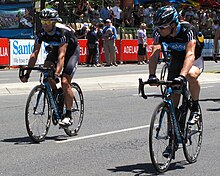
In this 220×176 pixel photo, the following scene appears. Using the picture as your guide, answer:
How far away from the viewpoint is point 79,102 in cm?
1077

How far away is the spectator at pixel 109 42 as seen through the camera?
2962 centimetres

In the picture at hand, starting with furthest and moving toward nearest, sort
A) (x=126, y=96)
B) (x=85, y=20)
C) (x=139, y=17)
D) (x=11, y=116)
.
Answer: (x=139, y=17) → (x=85, y=20) → (x=126, y=96) → (x=11, y=116)

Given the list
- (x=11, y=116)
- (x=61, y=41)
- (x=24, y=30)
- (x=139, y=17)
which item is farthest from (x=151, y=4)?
(x=61, y=41)

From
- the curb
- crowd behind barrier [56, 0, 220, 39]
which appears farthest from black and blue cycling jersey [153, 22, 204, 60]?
crowd behind barrier [56, 0, 220, 39]

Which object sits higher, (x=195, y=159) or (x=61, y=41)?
(x=61, y=41)

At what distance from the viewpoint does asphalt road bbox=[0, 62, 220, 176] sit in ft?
26.2

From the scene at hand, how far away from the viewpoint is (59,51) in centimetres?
977

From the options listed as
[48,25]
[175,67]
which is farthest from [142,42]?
[175,67]

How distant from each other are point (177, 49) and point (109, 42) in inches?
856

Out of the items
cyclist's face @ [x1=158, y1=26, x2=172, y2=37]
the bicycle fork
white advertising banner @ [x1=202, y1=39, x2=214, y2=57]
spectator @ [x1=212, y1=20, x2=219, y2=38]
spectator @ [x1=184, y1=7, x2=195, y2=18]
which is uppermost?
cyclist's face @ [x1=158, y1=26, x2=172, y2=37]

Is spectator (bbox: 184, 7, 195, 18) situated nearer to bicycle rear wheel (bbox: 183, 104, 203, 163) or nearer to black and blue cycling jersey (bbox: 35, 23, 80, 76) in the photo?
black and blue cycling jersey (bbox: 35, 23, 80, 76)

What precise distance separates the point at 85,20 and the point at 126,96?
1801cm

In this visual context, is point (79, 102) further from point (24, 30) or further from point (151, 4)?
point (151, 4)

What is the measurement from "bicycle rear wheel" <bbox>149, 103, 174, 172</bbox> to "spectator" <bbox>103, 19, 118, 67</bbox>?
21889 millimetres
